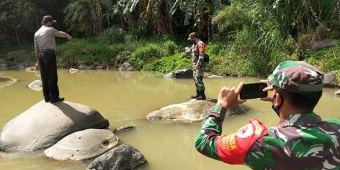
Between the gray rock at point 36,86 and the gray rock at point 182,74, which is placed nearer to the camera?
the gray rock at point 36,86

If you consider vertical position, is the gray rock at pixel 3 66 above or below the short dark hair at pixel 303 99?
below

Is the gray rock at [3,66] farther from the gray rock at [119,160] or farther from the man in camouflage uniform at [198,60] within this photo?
the gray rock at [119,160]

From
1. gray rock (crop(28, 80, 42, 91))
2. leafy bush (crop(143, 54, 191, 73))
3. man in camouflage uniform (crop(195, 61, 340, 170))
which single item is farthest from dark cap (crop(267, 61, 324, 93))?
leafy bush (crop(143, 54, 191, 73))

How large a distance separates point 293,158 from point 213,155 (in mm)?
354

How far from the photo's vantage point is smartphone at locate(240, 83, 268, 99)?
7.46 ft

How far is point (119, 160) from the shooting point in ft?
20.7

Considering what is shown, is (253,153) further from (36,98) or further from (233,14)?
(233,14)

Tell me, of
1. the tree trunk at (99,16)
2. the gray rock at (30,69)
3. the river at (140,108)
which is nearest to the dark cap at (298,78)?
the river at (140,108)

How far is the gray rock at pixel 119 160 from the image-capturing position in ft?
20.5

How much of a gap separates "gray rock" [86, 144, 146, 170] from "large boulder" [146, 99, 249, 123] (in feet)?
8.62

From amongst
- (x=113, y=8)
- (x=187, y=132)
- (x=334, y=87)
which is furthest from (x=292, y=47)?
(x=113, y=8)

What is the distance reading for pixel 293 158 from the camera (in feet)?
6.70

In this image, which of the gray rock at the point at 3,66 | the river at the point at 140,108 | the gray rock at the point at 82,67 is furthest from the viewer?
the gray rock at the point at 3,66

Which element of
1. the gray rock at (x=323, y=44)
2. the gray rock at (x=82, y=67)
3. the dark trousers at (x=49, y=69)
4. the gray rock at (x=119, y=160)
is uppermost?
the dark trousers at (x=49, y=69)
